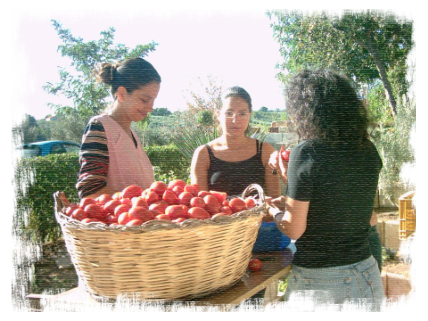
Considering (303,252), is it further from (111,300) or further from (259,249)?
(111,300)

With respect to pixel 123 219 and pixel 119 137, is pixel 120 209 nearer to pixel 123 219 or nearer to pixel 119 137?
pixel 123 219

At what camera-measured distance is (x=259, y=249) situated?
208cm

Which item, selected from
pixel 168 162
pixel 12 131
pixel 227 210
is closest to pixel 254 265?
pixel 227 210

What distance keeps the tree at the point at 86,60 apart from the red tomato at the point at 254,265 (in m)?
12.6

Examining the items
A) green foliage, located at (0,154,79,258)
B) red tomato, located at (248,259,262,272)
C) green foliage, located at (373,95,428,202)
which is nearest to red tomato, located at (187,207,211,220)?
red tomato, located at (248,259,262,272)

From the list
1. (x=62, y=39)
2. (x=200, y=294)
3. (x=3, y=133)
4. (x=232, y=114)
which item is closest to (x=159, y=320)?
(x=200, y=294)

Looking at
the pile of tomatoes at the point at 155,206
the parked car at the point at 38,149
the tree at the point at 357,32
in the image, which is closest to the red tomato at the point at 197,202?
the pile of tomatoes at the point at 155,206

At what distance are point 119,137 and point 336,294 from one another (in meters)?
1.24

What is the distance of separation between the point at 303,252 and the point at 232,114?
1.10 m

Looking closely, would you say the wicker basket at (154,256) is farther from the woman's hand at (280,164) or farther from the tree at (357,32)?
the tree at (357,32)

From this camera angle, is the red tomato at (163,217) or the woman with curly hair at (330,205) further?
the woman with curly hair at (330,205)

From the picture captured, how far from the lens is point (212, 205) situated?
60.4 inches

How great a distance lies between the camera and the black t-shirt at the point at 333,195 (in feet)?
5.43

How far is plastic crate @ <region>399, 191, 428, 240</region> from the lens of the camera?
3.47m
